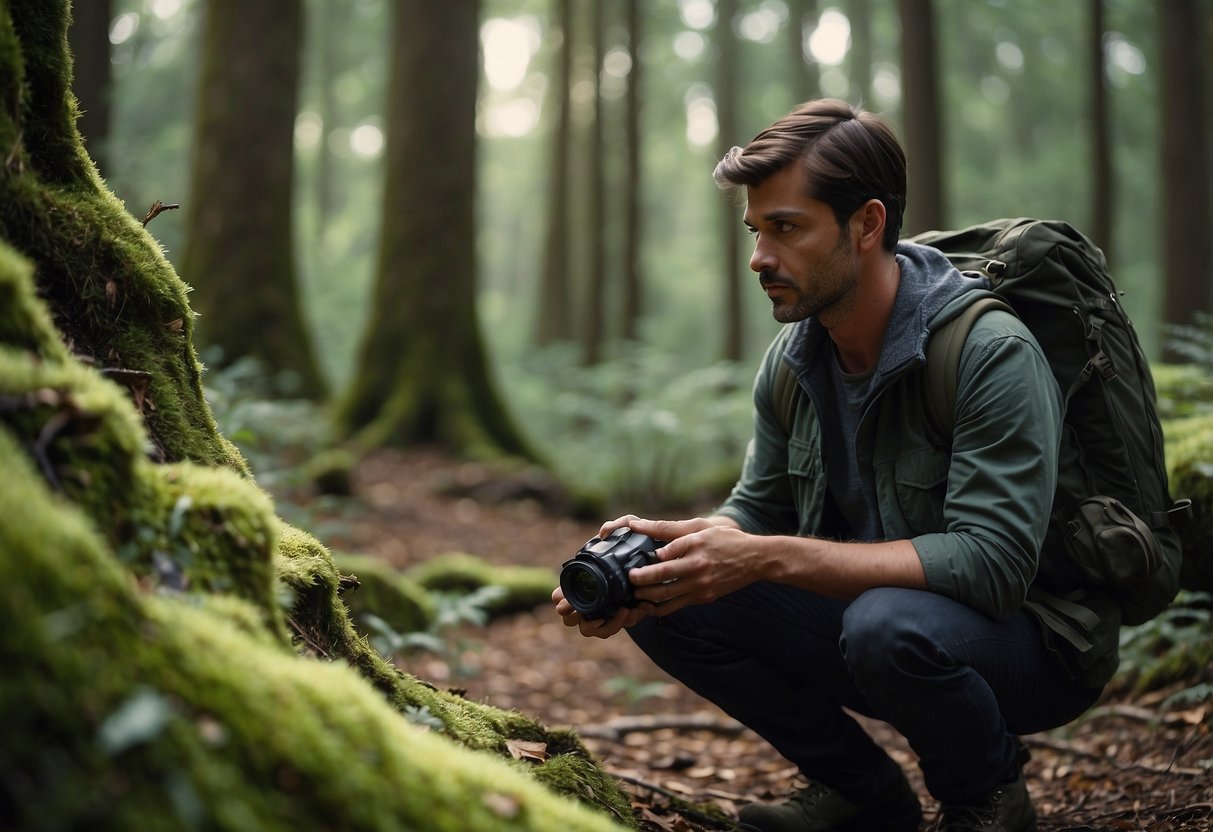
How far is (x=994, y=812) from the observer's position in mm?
2676

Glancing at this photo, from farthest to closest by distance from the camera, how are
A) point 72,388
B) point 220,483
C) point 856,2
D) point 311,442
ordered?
1. point 856,2
2. point 311,442
3. point 220,483
4. point 72,388

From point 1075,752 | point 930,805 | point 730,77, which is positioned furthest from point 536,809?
point 730,77

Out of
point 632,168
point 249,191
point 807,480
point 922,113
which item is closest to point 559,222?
point 632,168

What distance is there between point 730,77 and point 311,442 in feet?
49.8

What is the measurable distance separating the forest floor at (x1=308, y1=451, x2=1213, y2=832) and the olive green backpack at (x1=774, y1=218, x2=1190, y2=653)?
31.2 inches

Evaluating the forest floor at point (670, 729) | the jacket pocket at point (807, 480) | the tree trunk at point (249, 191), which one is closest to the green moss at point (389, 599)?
the forest floor at point (670, 729)

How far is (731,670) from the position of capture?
118 inches

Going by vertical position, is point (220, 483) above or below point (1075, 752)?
above

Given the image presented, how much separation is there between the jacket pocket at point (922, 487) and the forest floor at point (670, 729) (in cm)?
108

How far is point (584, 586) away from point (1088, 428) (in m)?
1.51

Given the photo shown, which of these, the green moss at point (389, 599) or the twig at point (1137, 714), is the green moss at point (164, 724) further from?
the twig at point (1137, 714)

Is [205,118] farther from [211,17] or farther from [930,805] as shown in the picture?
[930,805]

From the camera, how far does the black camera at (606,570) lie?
2.56m

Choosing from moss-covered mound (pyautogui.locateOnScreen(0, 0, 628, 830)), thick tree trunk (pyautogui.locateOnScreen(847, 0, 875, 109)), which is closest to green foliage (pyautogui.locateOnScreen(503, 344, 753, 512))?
moss-covered mound (pyautogui.locateOnScreen(0, 0, 628, 830))
